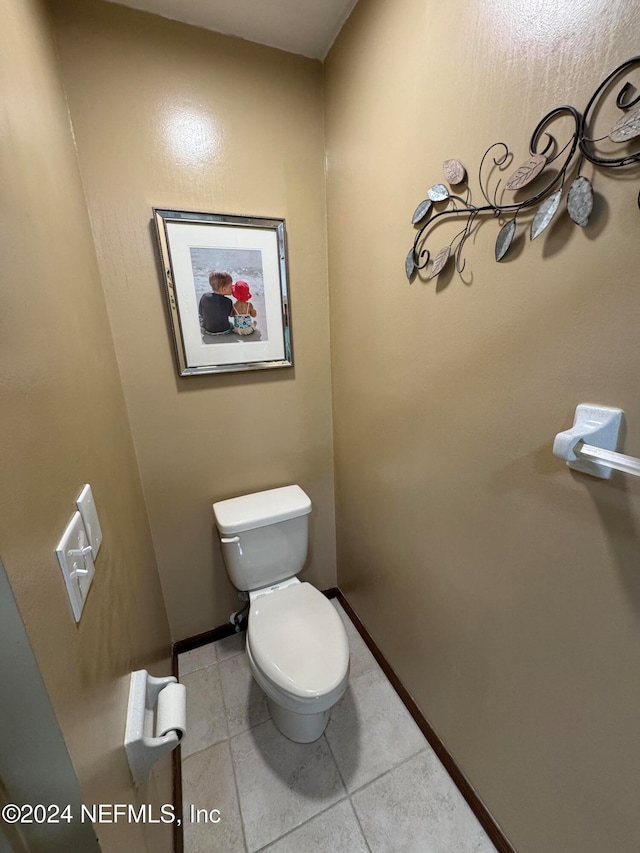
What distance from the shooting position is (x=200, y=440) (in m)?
1.39

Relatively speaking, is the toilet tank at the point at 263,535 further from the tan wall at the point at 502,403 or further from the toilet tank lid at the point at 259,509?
the tan wall at the point at 502,403

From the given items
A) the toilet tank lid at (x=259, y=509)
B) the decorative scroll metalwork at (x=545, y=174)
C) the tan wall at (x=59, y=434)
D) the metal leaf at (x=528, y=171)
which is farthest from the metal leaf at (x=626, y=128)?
the toilet tank lid at (x=259, y=509)

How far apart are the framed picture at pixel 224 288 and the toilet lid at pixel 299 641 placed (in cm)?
97

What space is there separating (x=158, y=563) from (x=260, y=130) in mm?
1774

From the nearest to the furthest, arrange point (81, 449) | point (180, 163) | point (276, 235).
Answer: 1. point (81, 449)
2. point (180, 163)
3. point (276, 235)

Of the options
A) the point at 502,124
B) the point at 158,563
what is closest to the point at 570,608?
the point at 502,124

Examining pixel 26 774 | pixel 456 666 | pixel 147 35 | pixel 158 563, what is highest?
pixel 147 35

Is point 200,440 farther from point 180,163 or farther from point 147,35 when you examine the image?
point 147,35

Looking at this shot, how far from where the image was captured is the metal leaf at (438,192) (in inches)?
32.7

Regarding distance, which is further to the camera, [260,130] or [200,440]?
[200,440]

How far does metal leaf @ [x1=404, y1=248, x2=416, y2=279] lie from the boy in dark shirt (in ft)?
2.19

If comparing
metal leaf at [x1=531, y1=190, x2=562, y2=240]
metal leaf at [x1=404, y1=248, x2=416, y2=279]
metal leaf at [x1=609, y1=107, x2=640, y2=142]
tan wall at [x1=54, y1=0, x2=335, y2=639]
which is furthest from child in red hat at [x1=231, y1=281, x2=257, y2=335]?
metal leaf at [x1=609, y1=107, x2=640, y2=142]

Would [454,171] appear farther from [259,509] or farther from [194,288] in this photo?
[259,509]

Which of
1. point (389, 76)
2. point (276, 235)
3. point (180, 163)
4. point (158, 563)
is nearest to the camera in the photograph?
point (389, 76)
